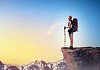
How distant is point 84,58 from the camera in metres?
4.96

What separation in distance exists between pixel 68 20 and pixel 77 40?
429 mm

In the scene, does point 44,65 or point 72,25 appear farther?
point 44,65

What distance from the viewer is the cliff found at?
493 cm

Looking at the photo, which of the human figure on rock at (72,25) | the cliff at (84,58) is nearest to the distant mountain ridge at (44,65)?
the cliff at (84,58)

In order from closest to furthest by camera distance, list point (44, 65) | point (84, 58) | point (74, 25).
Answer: point (84, 58) < point (74, 25) < point (44, 65)

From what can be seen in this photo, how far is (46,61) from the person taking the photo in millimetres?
5855

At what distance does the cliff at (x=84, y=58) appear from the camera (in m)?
4.93

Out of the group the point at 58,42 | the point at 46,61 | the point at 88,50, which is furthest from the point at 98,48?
the point at 46,61

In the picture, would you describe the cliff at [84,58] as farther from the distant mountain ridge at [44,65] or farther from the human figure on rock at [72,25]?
the distant mountain ridge at [44,65]

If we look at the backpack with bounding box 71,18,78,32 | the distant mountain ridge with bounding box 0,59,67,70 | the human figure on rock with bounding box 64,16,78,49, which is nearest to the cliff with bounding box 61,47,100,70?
the human figure on rock with bounding box 64,16,78,49

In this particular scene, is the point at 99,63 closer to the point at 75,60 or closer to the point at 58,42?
the point at 75,60

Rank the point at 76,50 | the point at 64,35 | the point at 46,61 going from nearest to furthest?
the point at 76,50 → the point at 64,35 → the point at 46,61

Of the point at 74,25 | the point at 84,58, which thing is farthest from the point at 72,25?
the point at 84,58

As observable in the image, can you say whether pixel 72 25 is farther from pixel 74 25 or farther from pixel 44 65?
pixel 44 65
